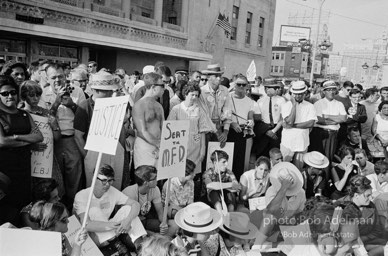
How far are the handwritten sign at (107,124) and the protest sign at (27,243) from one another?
2.62 ft

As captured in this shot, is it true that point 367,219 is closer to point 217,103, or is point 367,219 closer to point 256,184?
point 256,184

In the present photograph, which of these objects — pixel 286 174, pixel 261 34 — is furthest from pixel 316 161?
pixel 261 34

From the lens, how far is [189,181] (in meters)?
4.88

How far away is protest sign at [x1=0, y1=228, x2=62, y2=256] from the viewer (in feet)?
7.82

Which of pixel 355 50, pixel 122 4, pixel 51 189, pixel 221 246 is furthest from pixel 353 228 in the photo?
pixel 355 50

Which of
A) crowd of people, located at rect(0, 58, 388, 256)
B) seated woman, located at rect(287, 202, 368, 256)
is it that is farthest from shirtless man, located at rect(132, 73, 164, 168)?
seated woman, located at rect(287, 202, 368, 256)

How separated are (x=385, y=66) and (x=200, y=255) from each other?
1465 inches

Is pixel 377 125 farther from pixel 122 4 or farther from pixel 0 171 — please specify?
pixel 122 4

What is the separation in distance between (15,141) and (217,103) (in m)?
3.41

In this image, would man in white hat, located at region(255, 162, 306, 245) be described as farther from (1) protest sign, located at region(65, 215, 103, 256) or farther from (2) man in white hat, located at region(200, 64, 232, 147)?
(1) protest sign, located at region(65, 215, 103, 256)

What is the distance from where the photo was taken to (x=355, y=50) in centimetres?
12081

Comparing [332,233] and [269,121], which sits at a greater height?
[269,121]

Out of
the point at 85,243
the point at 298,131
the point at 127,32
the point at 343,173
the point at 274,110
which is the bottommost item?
the point at 85,243

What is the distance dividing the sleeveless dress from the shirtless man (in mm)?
1313
